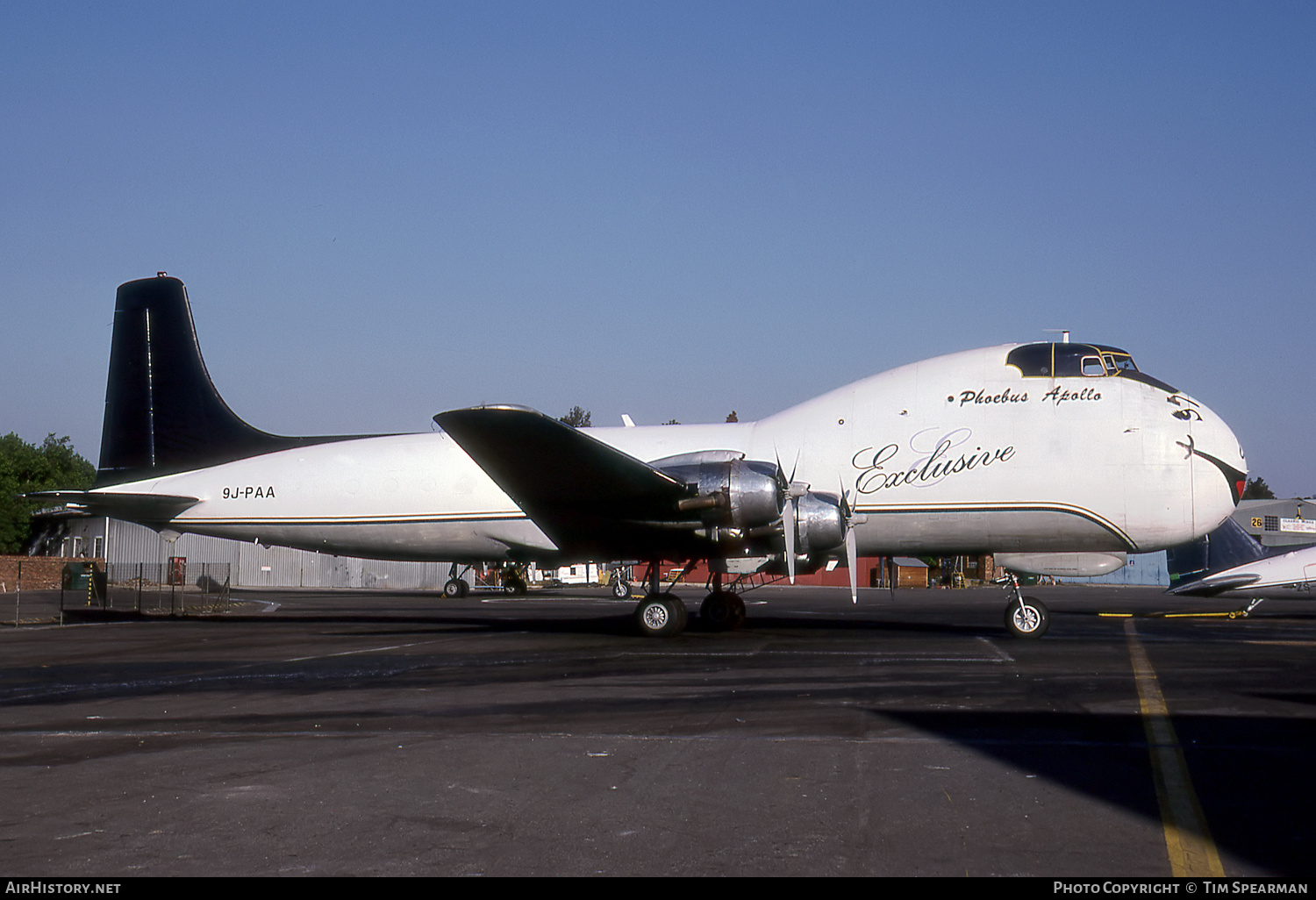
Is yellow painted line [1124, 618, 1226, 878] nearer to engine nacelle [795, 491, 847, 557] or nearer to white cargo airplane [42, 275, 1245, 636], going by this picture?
engine nacelle [795, 491, 847, 557]

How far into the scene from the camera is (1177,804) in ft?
19.7

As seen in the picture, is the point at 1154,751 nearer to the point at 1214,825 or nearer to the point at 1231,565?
the point at 1214,825

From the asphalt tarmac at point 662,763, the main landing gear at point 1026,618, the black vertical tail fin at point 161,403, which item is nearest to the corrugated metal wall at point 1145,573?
the main landing gear at point 1026,618

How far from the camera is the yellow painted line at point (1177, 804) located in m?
4.87

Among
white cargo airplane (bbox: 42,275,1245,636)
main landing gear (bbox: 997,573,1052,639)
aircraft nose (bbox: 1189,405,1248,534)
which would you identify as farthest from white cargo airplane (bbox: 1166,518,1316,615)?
main landing gear (bbox: 997,573,1052,639)

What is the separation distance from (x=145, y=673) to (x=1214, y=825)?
1259 cm

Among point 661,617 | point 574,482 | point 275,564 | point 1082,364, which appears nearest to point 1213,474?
point 1082,364

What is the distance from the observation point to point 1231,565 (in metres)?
27.5

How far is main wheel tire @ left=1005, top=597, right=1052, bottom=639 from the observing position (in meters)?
18.3

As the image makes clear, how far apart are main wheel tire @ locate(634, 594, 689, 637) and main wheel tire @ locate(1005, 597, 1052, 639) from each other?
19.3ft

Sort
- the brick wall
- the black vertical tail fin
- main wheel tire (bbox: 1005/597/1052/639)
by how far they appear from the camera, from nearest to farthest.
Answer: main wheel tire (bbox: 1005/597/1052/639) < the black vertical tail fin < the brick wall

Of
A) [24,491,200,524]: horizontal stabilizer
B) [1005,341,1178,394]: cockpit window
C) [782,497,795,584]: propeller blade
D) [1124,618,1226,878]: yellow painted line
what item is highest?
[1005,341,1178,394]: cockpit window

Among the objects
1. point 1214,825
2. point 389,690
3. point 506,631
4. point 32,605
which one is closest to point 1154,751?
point 1214,825

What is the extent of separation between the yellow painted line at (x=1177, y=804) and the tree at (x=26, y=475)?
5845cm
